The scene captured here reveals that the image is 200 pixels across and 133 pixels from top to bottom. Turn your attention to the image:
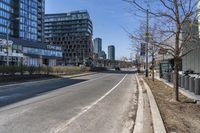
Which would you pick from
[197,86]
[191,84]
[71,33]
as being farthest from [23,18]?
[197,86]

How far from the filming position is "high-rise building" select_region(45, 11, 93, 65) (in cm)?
17512

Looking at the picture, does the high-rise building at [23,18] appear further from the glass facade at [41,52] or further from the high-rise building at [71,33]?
the high-rise building at [71,33]

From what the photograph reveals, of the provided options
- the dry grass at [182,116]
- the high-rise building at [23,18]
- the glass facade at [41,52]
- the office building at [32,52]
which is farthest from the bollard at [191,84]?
the glass facade at [41,52]

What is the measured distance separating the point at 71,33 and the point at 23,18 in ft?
159

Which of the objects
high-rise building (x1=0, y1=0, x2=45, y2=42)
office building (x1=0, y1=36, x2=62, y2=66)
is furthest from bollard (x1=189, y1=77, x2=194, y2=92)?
high-rise building (x1=0, y1=0, x2=45, y2=42)

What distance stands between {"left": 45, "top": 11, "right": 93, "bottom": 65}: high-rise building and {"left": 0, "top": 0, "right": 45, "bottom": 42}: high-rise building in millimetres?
25435

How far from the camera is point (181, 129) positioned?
8.64m

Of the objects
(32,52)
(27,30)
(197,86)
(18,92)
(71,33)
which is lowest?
(18,92)

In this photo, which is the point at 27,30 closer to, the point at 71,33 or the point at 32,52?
the point at 32,52

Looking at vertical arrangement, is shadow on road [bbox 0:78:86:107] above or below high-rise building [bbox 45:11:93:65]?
below

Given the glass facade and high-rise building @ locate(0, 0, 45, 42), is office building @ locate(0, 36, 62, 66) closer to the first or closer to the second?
the glass facade

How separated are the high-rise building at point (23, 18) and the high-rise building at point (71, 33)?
25435 mm

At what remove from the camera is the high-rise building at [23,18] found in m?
122

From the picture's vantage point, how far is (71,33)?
179750 mm
